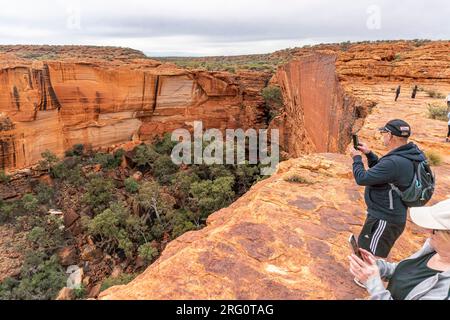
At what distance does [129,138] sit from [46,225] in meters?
8.93

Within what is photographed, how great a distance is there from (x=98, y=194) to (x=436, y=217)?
1640 cm

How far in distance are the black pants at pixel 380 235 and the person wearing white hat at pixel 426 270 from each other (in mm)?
487

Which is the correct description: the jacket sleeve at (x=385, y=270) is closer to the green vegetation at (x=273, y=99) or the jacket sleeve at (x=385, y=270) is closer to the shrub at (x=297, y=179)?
the shrub at (x=297, y=179)

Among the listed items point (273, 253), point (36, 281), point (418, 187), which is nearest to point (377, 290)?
point (418, 187)

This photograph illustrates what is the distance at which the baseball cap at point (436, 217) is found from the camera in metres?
1.34

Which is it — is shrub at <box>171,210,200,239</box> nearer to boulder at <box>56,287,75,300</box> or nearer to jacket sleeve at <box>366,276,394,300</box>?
boulder at <box>56,287,75,300</box>

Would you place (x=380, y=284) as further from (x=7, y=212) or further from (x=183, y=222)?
(x=7, y=212)

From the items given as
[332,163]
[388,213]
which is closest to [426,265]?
[388,213]

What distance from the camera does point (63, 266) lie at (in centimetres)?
1211

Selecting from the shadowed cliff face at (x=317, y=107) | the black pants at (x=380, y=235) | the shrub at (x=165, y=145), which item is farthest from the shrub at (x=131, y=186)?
the black pants at (x=380, y=235)

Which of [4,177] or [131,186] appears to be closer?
[4,177]

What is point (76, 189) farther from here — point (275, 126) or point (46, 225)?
point (275, 126)

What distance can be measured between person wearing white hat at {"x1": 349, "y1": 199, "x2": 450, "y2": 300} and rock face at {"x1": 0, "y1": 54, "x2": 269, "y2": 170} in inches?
744

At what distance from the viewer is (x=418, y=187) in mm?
1985
